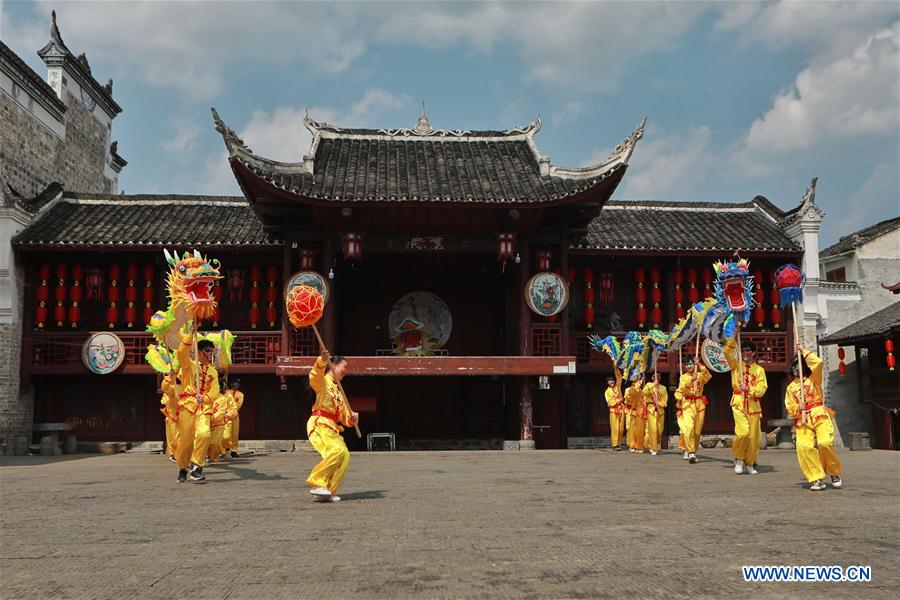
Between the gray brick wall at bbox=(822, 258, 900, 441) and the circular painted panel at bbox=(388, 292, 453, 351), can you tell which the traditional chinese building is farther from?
the gray brick wall at bbox=(822, 258, 900, 441)

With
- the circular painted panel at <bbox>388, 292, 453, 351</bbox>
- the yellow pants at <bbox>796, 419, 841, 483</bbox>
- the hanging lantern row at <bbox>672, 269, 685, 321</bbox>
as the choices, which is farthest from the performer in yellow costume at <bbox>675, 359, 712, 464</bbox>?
the circular painted panel at <bbox>388, 292, 453, 351</bbox>

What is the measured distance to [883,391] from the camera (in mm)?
18781

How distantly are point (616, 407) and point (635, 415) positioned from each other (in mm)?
819

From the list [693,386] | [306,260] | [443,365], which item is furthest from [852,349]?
[306,260]

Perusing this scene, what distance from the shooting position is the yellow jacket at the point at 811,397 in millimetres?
8891

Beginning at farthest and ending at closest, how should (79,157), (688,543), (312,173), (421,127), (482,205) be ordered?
(79,157)
(421,127)
(312,173)
(482,205)
(688,543)

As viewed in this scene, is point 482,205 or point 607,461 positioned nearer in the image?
point 607,461

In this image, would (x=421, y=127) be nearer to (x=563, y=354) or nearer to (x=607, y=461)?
(x=563, y=354)

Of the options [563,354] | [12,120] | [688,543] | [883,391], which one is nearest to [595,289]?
[563,354]

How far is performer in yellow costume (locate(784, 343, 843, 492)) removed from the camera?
28.7 feet

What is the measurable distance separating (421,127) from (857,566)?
1726cm

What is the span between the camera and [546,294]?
17094 mm

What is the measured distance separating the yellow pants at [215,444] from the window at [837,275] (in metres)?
19.9

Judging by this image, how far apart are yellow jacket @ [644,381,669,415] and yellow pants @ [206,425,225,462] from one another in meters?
8.56
